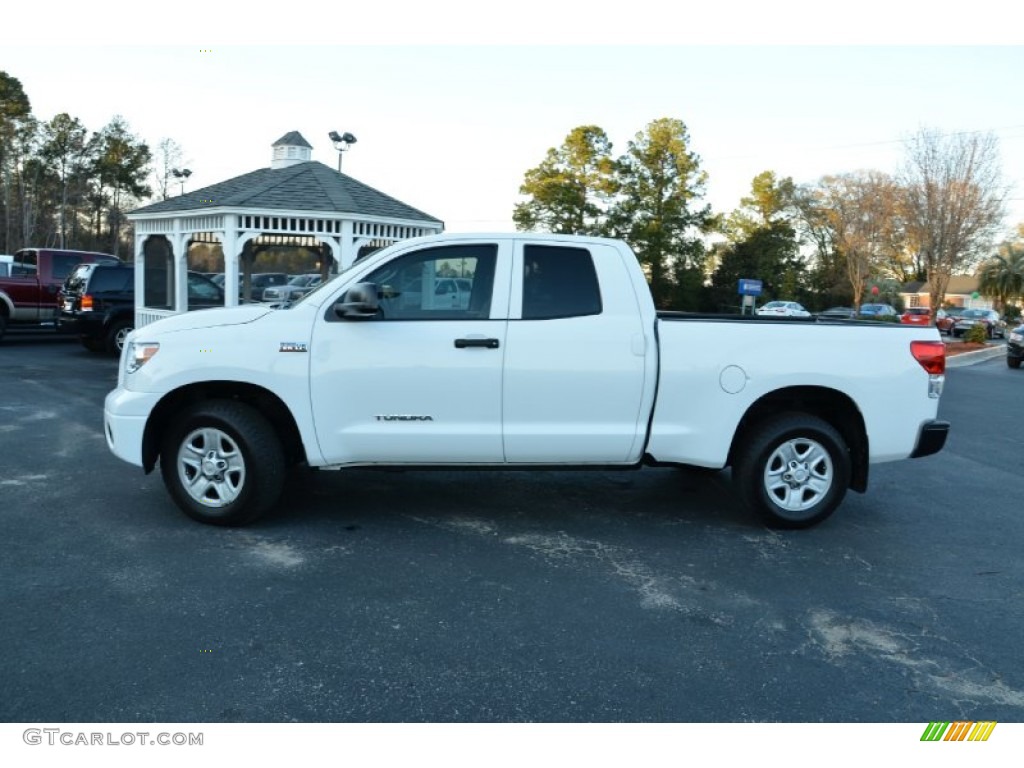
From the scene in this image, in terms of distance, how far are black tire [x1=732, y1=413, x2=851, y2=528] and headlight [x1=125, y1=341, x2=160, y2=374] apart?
3939 millimetres

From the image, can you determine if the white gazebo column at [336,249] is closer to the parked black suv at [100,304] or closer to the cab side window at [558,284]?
the parked black suv at [100,304]

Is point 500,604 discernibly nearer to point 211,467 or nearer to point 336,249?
point 211,467

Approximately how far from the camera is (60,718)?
315 centimetres

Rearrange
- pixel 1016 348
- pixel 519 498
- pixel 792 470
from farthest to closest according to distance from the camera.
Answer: pixel 1016 348 < pixel 519 498 < pixel 792 470

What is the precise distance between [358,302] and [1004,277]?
7613cm

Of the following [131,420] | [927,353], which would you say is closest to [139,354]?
[131,420]

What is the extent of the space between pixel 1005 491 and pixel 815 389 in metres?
2.90

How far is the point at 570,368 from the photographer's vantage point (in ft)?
18.0

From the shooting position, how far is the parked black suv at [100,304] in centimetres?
1648

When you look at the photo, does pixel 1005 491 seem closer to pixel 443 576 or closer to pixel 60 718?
pixel 443 576

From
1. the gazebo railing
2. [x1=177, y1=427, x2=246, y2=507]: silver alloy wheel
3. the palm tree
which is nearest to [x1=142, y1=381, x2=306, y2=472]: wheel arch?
[x1=177, y1=427, x2=246, y2=507]: silver alloy wheel

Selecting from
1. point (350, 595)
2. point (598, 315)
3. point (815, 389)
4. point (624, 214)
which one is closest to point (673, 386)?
point (598, 315)

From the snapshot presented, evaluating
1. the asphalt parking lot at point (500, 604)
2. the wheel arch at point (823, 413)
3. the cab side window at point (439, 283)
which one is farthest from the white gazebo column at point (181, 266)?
the wheel arch at point (823, 413)

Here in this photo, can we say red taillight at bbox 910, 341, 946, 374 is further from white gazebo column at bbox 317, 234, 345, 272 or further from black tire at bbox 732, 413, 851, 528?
white gazebo column at bbox 317, 234, 345, 272
